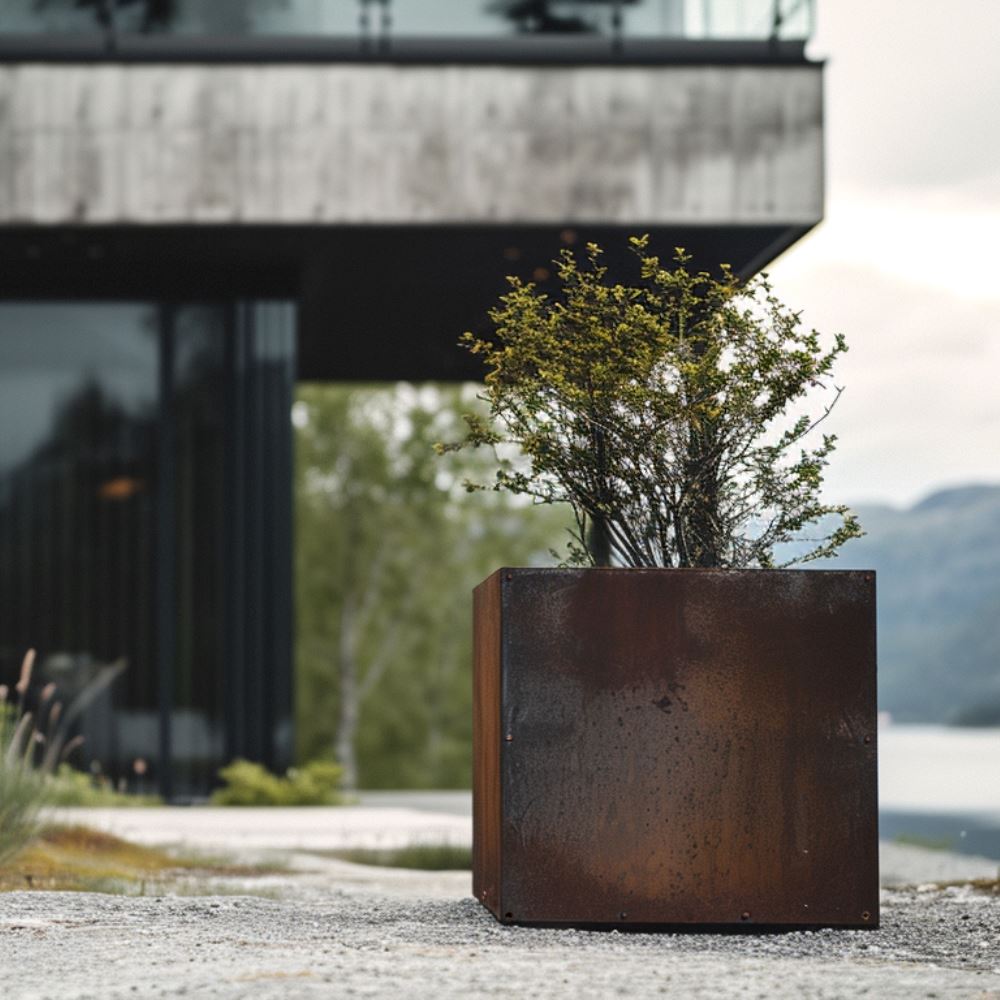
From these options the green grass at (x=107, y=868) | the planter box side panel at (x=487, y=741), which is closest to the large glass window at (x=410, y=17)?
the green grass at (x=107, y=868)

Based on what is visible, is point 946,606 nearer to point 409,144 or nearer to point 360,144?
point 409,144

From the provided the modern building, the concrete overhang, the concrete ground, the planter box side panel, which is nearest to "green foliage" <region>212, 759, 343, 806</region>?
the modern building

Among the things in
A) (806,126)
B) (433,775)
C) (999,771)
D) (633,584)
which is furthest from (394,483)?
(633,584)

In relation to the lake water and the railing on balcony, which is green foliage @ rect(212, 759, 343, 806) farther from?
the railing on balcony

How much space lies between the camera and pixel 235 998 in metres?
4.21

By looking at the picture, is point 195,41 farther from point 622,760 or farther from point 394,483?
point 394,483

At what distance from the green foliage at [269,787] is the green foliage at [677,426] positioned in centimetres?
893

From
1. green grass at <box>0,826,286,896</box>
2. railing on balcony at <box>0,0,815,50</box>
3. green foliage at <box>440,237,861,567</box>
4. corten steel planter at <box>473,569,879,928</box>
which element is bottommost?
green grass at <box>0,826,286,896</box>

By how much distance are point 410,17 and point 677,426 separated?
8499 mm

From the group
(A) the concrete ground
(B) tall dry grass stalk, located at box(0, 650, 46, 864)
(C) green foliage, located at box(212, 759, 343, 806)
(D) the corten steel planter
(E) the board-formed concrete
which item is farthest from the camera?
(C) green foliage, located at box(212, 759, 343, 806)

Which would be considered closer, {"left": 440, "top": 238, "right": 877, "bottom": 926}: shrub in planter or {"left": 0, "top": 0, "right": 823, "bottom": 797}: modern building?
{"left": 440, "top": 238, "right": 877, "bottom": 926}: shrub in planter

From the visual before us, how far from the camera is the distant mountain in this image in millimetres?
28906

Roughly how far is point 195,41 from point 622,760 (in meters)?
9.70

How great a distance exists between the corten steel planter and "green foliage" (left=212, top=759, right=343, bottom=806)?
9.19m
